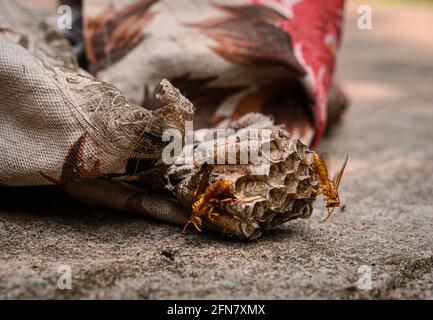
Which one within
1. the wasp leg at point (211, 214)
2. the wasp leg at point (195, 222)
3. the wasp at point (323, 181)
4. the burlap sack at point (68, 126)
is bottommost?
the wasp leg at point (195, 222)

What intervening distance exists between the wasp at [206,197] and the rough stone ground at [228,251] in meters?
0.05

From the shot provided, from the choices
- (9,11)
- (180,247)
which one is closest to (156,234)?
(180,247)

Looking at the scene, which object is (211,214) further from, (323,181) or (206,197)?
(323,181)

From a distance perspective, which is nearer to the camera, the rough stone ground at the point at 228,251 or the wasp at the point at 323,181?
the rough stone ground at the point at 228,251

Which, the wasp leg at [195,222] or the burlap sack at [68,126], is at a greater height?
the burlap sack at [68,126]

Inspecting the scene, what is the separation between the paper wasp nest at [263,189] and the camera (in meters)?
0.89

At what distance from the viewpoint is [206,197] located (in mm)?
895

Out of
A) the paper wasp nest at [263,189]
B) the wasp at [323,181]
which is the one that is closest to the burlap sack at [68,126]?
the paper wasp nest at [263,189]

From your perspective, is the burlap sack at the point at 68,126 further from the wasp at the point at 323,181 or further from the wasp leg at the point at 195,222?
the wasp at the point at 323,181

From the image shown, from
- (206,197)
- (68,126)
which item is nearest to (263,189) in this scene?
(206,197)

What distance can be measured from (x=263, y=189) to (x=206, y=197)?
89 mm

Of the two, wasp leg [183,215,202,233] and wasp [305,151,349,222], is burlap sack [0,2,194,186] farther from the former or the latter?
wasp [305,151,349,222]

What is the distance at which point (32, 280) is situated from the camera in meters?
0.78

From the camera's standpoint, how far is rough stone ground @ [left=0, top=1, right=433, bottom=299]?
2.57 feet
